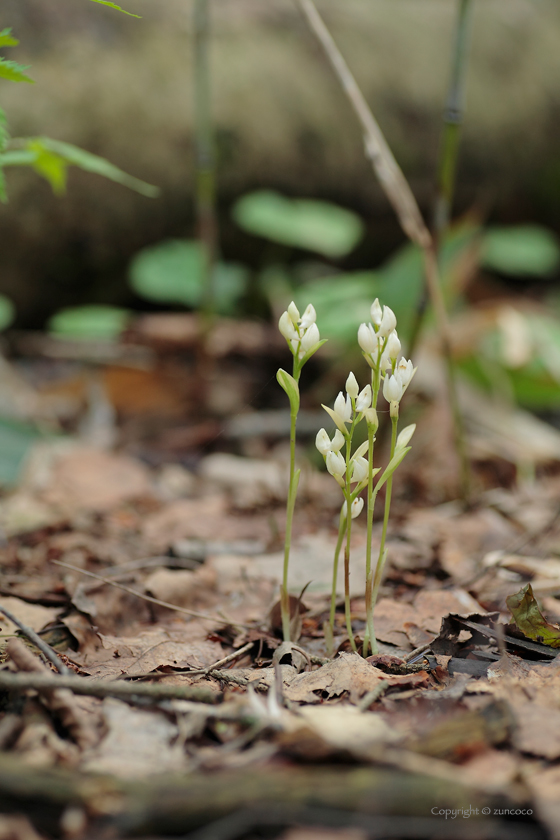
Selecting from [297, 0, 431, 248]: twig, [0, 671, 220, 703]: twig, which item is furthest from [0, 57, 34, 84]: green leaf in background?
[297, 0, 431, 248]: twig

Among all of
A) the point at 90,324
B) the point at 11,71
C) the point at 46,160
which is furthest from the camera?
the point at 90,324

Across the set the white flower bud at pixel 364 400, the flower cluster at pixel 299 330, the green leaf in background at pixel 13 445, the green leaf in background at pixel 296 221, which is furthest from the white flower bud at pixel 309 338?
the green leaf in background at pixel 296 221

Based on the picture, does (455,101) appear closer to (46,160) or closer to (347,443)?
(46,160)

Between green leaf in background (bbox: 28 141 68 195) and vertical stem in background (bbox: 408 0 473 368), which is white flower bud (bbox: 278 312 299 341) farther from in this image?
vertical stem in background (bbox: 408 0 473 368)

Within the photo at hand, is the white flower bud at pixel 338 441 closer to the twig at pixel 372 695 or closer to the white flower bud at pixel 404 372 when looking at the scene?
the white flower bud at pixel 404 372

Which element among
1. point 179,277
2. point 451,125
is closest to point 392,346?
point 451,125

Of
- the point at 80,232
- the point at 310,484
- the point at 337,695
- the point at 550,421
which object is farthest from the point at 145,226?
the point at 337,695
